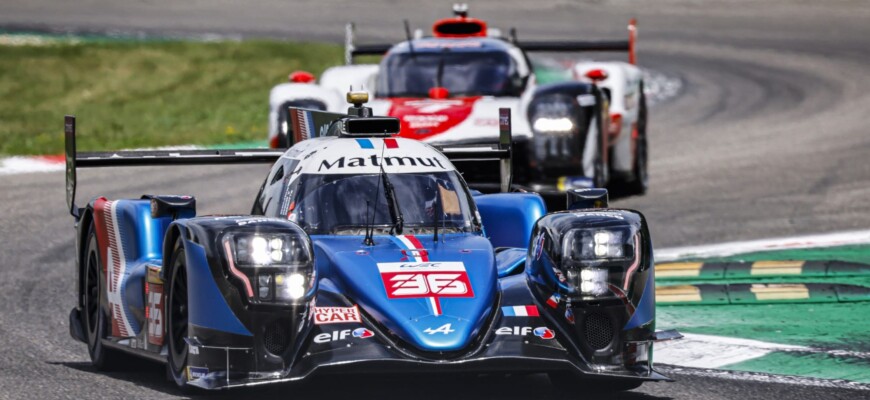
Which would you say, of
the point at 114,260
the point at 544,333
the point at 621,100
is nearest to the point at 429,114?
the point at 621,100

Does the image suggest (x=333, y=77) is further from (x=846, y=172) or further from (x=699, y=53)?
(x=699, y=53)

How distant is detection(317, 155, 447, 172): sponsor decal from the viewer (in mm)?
8523

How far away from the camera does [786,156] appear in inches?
797

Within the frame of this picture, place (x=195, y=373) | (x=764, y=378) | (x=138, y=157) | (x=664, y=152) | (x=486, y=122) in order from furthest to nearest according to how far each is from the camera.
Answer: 1. (x=664, y=152)
2. (x=486, y=122)
3. (x=138, y=157)
4. (x=764, y=378)
5. (x=195, y=373)

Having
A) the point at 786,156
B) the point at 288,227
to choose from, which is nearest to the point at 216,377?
the point at 288,227

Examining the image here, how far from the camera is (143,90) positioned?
1094 inches

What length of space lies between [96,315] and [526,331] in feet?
9.13

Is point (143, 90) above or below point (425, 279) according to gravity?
below

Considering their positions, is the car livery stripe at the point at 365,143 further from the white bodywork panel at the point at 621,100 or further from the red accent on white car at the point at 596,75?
the white bodywork panel at the point at 621,100

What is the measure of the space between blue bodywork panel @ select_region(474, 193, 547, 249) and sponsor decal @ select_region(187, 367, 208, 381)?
239 cm

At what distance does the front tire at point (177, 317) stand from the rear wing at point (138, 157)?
213cm

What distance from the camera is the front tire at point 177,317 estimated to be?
7574mm

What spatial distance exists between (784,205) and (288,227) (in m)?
9.86

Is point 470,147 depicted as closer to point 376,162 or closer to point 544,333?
point 376,162
